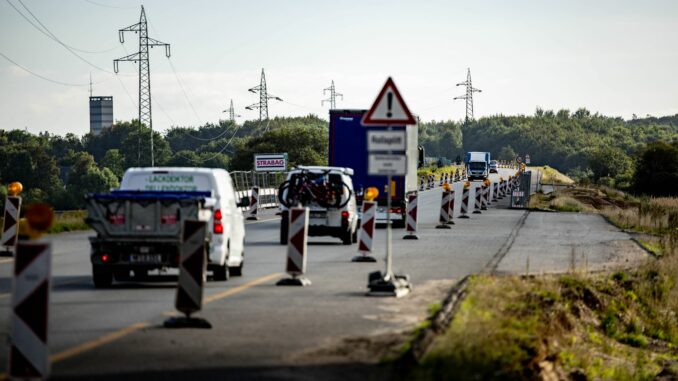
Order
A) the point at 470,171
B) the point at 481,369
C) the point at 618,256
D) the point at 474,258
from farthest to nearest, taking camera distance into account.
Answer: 1. the point at 470,171
2. the point at 618,256
3. the point at 474,258
4. the point at 481,369

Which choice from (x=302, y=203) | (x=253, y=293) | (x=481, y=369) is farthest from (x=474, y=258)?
(x=481, y=369)

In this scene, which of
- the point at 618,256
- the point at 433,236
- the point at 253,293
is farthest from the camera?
the point at 433,236

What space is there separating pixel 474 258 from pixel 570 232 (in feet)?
44.2

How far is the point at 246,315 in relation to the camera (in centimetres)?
1445

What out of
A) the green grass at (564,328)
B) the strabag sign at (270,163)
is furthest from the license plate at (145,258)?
the strabag sign at (270,163)

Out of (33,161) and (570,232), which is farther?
(33,161)

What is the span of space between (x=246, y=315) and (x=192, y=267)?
181 centimetres

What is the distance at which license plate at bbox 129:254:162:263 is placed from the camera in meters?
17.8

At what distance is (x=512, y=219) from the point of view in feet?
155

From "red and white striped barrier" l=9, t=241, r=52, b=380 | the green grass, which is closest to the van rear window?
the green grass

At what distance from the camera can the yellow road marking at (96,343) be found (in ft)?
36.1

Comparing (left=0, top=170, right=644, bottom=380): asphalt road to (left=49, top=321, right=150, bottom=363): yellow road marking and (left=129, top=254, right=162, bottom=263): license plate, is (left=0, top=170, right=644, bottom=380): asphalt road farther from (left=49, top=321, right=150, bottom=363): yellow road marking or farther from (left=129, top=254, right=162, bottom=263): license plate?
(left=129, top=254, right=162, bottom=263): license plate

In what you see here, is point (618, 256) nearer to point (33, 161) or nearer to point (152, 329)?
point (152, 329)

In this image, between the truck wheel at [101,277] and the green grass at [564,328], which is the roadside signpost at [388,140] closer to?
the green grass at [564,328]
